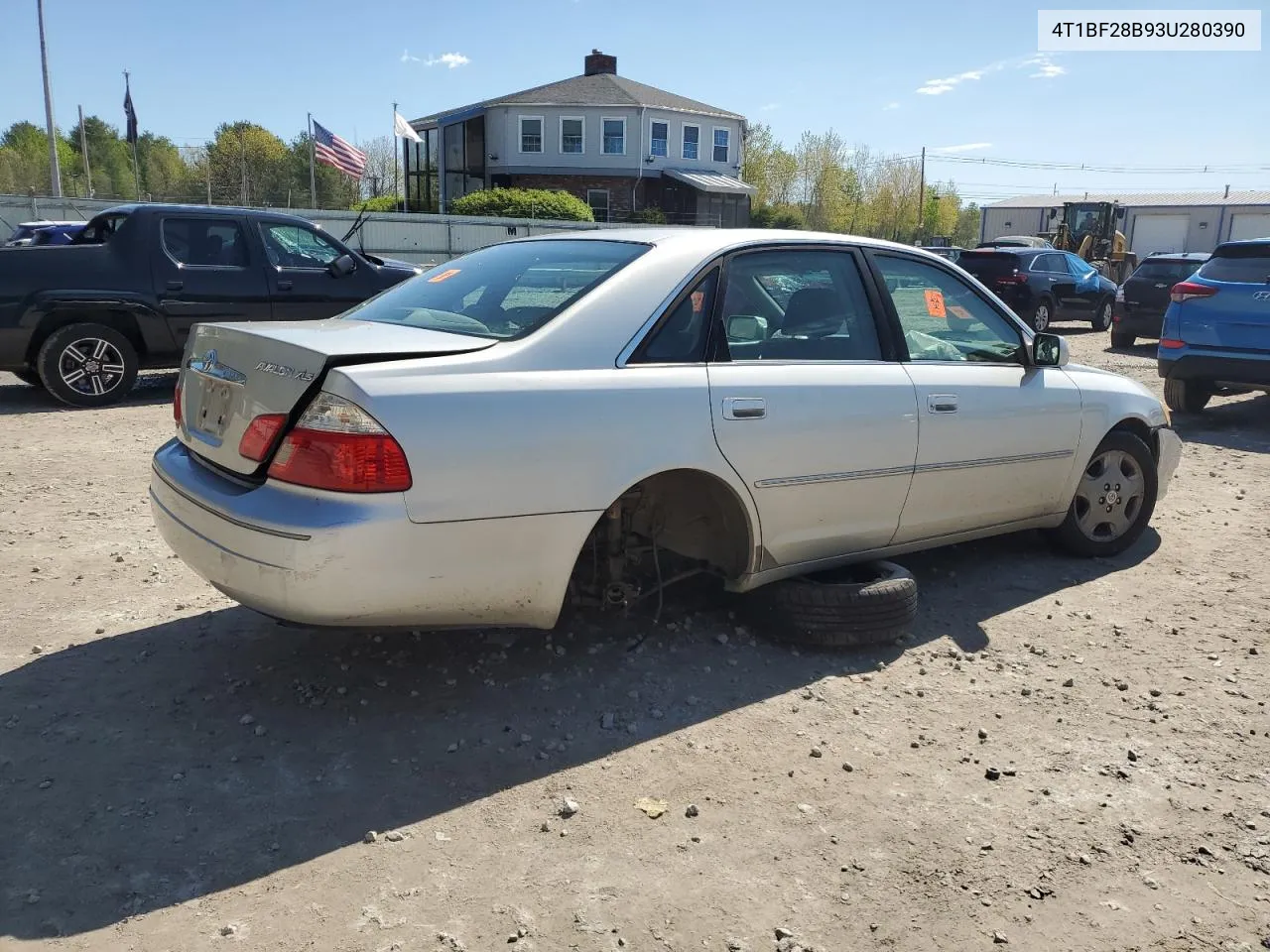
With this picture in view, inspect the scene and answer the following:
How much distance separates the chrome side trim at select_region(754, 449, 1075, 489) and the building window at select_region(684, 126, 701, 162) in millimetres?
47132

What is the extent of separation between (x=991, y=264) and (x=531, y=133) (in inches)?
1268

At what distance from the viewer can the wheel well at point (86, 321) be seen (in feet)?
29.2

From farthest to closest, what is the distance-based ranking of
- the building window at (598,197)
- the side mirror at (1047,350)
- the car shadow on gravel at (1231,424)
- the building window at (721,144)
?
1. the building window at (721,144)
2. the building window at (598,197)
3. the car shadow on gravel at (1231,424)
4. the side mirror at (1047,350)

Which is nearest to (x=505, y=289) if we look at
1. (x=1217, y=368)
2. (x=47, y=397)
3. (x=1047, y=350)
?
(x=1047, y=350)

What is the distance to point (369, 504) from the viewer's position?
3068 millimetres

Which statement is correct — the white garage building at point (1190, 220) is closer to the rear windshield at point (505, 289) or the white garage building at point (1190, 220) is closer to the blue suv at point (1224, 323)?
the blue suv at point (1224, 323)

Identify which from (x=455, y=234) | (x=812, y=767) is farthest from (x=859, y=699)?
(x=455, y=234)

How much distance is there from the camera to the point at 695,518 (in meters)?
4.11

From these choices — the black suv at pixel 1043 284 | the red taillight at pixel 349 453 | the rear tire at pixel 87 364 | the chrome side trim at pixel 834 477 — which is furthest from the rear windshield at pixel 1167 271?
the red taillight at pixel 349 453

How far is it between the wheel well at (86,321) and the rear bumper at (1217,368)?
9717mm

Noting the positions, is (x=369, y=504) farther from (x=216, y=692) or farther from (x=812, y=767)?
(x=812, y=767)

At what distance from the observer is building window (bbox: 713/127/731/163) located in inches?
1999

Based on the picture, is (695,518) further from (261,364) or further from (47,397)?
(47,397)

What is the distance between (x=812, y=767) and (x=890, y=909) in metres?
0.70
